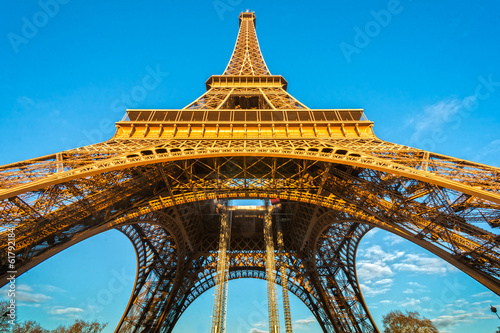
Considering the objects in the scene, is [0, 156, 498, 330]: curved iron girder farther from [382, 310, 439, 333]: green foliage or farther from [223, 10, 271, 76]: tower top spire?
[223, 10, 271, 76]: tower top spire

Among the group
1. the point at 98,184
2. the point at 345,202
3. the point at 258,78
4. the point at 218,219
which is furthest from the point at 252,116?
the point at 218,219

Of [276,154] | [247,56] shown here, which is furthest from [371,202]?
[247,56]

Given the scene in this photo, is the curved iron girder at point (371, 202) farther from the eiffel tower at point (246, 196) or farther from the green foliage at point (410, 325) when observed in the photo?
the green foliage at point (410, 325)

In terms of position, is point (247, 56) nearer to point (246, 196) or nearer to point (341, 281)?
point (246, 196)

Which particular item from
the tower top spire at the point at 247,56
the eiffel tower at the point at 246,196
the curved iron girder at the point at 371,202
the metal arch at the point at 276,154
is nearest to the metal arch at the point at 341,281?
the eiffel tower at the point at 246,196

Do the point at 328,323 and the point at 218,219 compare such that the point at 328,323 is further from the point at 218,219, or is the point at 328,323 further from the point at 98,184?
the point at 98,184
